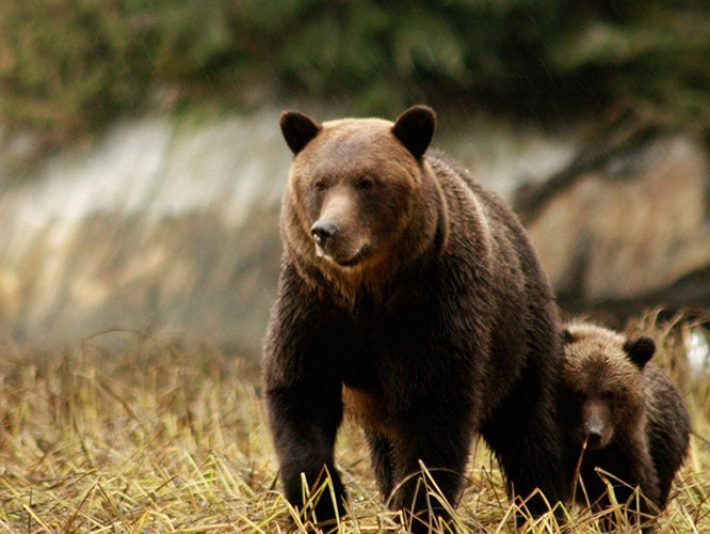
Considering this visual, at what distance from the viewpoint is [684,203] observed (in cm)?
1141

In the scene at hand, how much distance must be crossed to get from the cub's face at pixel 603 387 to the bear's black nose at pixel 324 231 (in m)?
1.82

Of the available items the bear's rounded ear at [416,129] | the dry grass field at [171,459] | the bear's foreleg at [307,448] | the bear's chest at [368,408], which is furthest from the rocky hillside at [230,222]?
the bear's rounded ear at [416,129]

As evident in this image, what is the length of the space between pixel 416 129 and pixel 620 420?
1907 millimetres

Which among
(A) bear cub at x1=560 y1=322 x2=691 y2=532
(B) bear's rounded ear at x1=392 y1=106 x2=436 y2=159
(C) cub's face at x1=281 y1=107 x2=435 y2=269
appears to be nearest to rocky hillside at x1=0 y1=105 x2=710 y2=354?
(A) bear cub at x1=560 y1=322 x2=691 y2=532

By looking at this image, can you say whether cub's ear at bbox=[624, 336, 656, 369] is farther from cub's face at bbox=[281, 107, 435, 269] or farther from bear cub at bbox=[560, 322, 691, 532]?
cub's face at bbox=[281, 107, 435, 269]

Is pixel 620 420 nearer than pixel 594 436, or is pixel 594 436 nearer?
pixel 594 436

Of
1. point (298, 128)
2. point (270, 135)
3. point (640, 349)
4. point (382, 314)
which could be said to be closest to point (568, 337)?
point (640, 349)

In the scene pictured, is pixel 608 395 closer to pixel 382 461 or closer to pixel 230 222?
pixel 382 461

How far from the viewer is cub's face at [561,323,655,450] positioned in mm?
5398

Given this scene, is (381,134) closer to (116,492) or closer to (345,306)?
(345,306)

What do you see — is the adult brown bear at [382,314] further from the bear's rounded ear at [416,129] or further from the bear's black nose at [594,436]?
the bear's black nose at [594,436]

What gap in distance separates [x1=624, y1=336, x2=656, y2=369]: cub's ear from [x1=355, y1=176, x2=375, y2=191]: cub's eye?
6.27 ft

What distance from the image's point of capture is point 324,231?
165 inches

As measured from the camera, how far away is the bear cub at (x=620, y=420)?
5.37 meters
